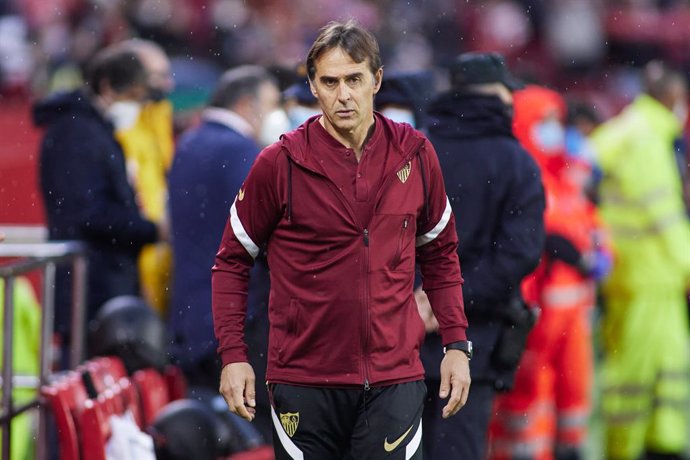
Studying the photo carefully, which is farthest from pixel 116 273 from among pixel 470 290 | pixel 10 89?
pixel 10 89

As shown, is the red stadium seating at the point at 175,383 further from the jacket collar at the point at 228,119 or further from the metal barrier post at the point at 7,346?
the metal barrier post at the point at 7,346

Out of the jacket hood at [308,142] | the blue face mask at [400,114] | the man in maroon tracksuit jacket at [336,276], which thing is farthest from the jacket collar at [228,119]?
the man in maroon tracksuit jacket at [336,276]

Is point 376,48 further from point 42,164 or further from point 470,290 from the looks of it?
point 42,164

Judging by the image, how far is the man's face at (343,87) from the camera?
477cm

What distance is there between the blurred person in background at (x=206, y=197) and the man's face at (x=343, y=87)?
285 cm

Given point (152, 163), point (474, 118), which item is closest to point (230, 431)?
point (474, 118)

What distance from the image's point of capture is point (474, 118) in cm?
657

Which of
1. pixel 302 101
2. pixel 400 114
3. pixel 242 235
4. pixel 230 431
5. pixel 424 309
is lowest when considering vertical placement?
pixel 230 431

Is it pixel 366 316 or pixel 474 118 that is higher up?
pixel 474 118

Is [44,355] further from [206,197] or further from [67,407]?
[206,197]

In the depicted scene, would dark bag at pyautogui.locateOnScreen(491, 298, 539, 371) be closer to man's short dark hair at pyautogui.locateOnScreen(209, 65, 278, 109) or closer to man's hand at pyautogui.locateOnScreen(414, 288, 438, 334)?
man's hand at pyautogui.locateOnScreen(414, 288, 438, 334)

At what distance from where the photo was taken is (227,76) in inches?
326

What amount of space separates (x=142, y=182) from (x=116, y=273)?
5.32 ft

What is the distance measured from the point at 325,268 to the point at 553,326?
428 cm
